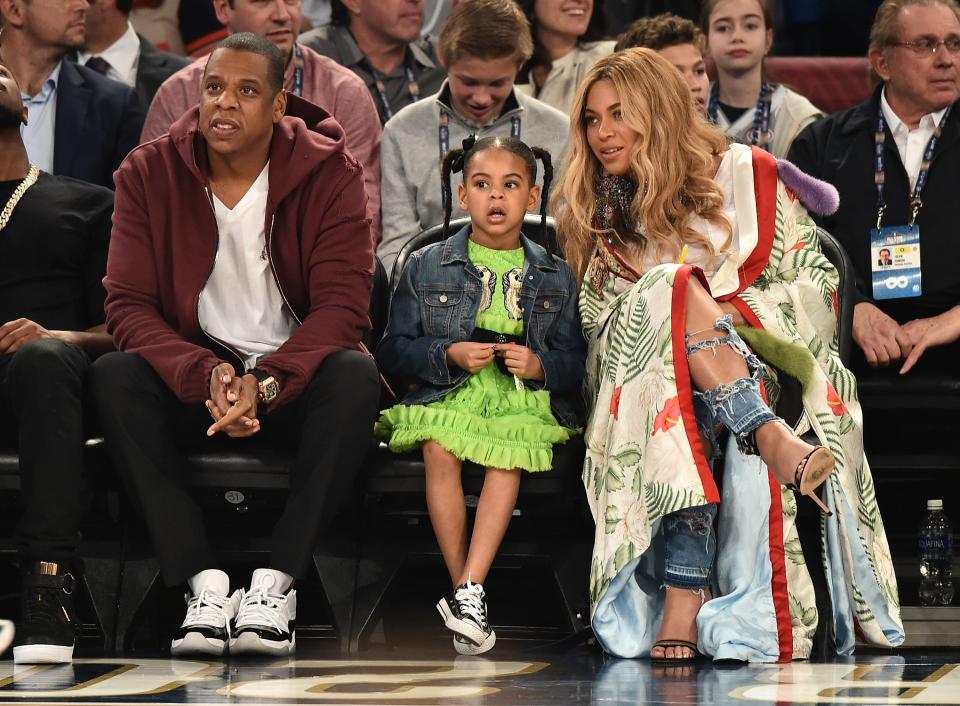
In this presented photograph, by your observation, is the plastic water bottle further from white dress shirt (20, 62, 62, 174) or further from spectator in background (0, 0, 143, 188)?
white dress shirt (20, 62, 62, 174)

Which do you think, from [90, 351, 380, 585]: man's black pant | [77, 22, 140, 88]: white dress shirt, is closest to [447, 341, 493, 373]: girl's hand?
[90, 351, 380, 585]: man's black pant

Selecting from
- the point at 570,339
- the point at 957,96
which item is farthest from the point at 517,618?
the point at 957,96

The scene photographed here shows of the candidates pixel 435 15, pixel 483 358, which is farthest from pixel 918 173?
pixel 435 15

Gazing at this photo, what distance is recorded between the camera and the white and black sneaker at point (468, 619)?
11.0 ft

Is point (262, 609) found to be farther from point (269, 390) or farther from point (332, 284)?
point (332, 284)

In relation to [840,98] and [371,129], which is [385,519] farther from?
[840,98]

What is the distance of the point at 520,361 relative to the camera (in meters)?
3.64

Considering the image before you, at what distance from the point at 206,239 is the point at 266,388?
1.56 feet

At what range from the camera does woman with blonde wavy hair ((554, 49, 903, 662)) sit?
333cm

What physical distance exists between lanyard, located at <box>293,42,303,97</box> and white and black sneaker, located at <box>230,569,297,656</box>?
2069mm

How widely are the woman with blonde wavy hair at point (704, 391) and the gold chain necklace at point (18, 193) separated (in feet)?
4.52

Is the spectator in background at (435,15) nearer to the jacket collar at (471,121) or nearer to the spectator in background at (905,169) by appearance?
the jacket collar at (471,121)

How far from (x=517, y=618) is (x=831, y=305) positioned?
108 cm

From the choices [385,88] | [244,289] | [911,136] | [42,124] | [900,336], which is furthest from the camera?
[385,88]
